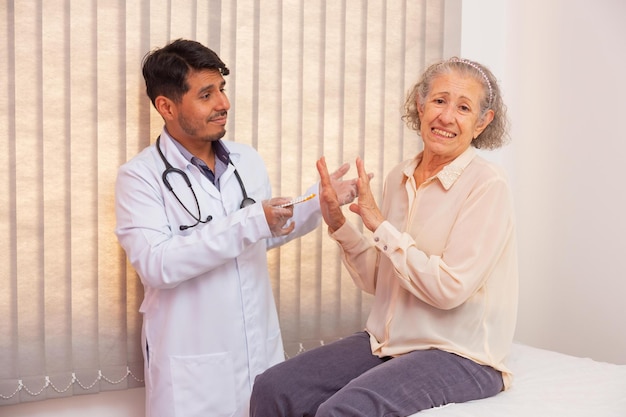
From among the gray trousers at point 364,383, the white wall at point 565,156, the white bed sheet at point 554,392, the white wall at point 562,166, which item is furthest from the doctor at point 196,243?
the white wall at point 565,156

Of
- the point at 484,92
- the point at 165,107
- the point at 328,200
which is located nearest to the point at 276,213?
the point at 328,200

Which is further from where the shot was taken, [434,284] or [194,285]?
[194,285]

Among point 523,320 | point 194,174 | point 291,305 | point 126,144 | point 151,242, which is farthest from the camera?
point 523,320

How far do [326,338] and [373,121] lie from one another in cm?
87

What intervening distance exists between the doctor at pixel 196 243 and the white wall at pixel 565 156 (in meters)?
1.14

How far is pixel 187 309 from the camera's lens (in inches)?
89.2

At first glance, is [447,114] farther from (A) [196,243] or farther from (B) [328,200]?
(A) [196,243]

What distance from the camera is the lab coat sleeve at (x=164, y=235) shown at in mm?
2137

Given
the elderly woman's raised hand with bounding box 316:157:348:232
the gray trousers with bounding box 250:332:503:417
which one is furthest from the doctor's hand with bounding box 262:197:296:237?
the gray trousers with bounding box 250:332:503:417

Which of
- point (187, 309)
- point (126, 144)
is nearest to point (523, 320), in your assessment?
point (187, 309)

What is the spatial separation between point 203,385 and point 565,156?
5.57ft

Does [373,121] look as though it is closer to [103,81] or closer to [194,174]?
[194,174]

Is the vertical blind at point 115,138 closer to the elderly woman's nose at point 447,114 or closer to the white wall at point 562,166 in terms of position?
the white wall at point 562,166

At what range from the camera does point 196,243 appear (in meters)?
2.14
